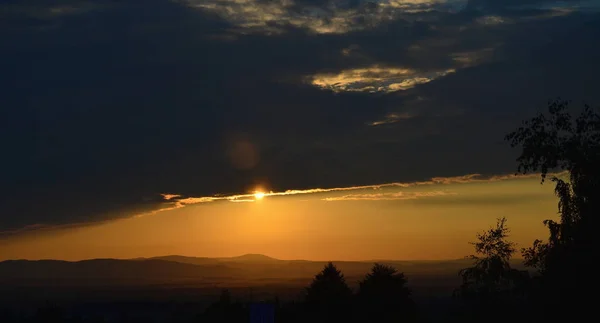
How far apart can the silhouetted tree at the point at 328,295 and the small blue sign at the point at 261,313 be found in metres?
44.3

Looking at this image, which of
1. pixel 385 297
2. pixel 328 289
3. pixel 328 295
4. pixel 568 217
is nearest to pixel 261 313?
pixel 568 217

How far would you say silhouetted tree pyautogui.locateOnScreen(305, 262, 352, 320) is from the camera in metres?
80.9

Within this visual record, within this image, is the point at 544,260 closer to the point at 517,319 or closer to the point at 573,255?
the point at 573,255

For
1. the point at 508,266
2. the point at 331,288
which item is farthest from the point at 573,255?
the point at 331,288

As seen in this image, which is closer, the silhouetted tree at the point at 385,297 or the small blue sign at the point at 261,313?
the small blue sign at the point at 261,313

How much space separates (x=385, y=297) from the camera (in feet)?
264

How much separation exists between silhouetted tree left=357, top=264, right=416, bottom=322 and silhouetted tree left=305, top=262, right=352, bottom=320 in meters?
1.68

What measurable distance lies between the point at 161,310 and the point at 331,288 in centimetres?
11228

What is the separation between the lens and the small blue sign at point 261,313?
35.2 m

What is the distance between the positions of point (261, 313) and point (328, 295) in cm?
5066

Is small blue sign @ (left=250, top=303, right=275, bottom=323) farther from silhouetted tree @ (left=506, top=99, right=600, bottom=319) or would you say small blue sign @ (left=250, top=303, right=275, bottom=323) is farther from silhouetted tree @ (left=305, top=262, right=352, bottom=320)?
silhouetted tree @ (left=305, top=262, right=352, bottom=320)

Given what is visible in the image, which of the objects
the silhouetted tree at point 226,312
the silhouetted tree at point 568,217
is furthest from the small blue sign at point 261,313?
the silhouetted tree at point 226,312

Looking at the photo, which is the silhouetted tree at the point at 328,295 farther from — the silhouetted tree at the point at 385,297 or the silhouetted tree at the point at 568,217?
the silhouetted tree at the point at 568,217

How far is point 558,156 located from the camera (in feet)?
133
